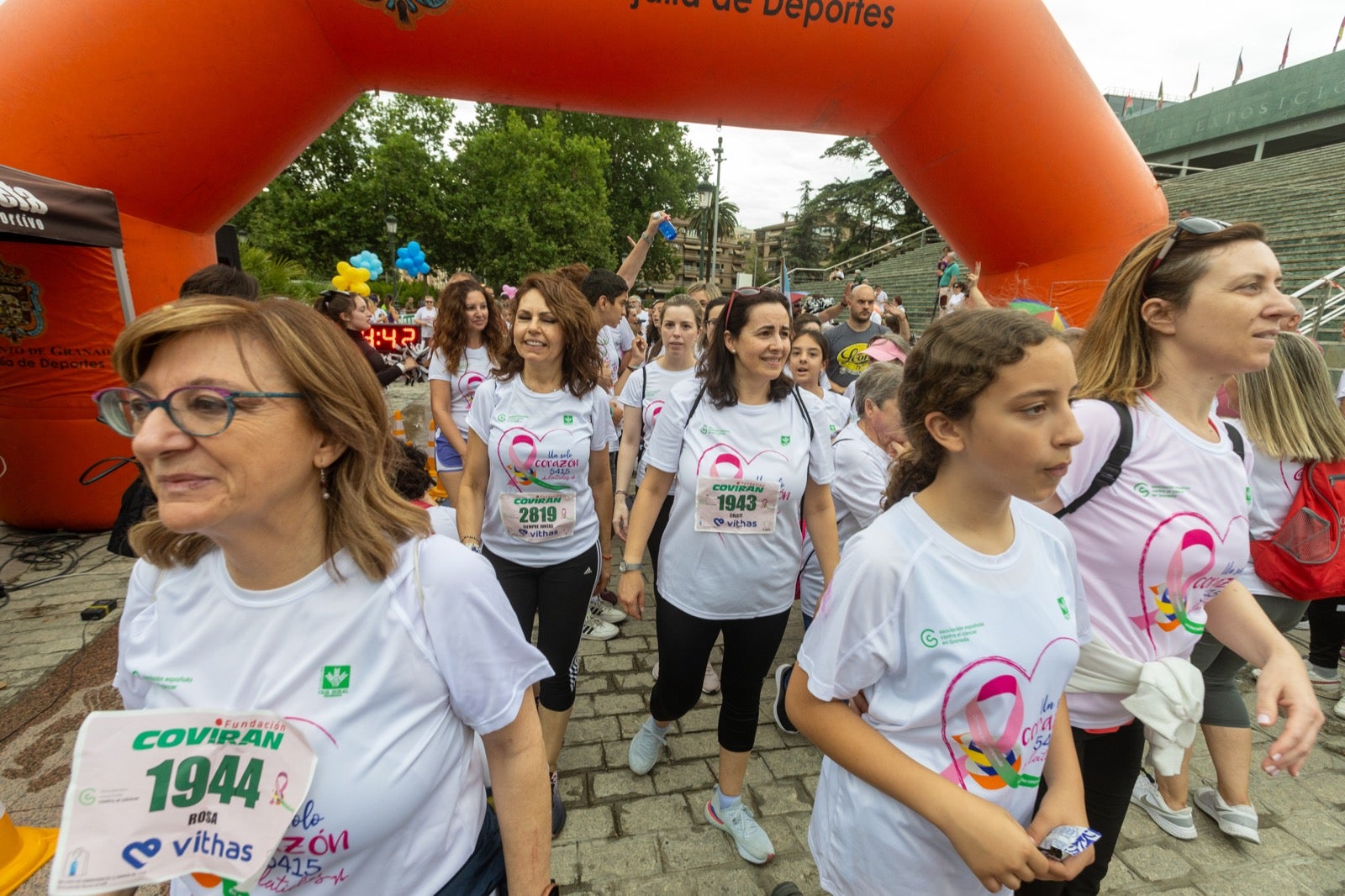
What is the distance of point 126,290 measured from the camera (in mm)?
4285

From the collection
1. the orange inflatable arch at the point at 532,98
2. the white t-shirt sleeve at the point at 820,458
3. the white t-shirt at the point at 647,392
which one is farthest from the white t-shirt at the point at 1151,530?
the orange inflatable arch at the point at 532,98

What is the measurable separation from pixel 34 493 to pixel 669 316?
5099 millimetres

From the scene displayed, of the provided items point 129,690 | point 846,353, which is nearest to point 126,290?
point 129,690

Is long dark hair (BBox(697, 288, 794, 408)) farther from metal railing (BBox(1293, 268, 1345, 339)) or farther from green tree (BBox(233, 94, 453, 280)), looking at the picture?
green tree (BBox(233, 94, 453, 280))

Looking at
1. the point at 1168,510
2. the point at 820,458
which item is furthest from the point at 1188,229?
→ the point at 820,458

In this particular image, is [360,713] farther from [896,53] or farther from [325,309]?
[896,53]

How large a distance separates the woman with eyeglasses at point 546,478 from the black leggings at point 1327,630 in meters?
4.06

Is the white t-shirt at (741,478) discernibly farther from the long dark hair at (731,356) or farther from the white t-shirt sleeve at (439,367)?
the white t-shirt sleeve at (439,367)

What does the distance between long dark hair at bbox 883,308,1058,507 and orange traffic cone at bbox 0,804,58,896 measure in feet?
9.60

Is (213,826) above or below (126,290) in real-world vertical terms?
below

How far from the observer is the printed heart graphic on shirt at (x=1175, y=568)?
1.55 meters

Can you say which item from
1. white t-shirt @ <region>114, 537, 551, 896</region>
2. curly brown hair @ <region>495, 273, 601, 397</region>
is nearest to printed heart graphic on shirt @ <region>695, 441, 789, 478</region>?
curly brown hair @ <region>495, 273, 601, 397</region>

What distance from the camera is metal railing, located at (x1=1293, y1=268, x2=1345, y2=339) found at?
6.25m

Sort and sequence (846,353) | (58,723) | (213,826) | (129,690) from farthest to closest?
(846,353)
(58,723)
(129,690)
(213,826)
